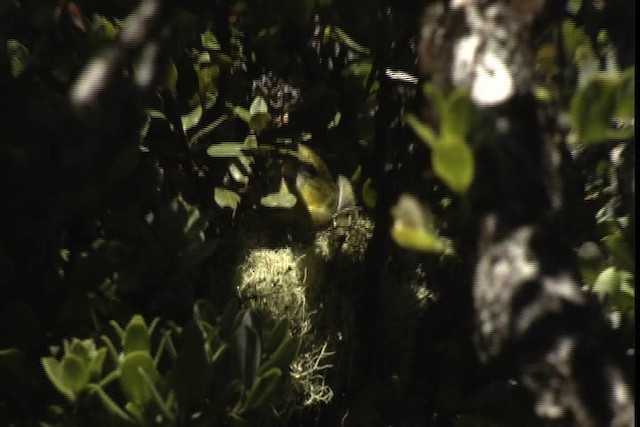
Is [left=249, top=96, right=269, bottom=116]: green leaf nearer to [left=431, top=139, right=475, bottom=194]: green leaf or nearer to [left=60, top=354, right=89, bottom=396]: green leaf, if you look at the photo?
[left=60, top=354, right=89, bottom=396]: green leaf

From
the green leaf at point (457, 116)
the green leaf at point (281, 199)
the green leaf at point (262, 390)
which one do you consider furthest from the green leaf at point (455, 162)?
the green leaf at point (281, 199)

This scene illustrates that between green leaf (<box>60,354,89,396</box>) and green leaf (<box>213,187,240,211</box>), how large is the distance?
39 cm

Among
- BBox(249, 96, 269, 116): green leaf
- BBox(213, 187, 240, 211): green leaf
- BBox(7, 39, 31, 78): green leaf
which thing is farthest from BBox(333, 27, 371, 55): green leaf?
BBox(7, 39, 31, 78): green leaf

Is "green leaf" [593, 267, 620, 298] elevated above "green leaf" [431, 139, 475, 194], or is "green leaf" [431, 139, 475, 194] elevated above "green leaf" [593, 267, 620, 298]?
"green leaf" [431, 139, 475, 194]

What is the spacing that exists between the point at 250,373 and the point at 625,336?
0.43 metres

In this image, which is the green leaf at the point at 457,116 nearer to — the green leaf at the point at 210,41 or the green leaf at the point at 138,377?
the green leaf at the point at 138,377

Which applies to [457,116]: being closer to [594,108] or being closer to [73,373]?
[594,108]

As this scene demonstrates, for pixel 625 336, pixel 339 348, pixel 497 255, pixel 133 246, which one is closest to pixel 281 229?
pixel 339 348

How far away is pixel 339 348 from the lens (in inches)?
51.0

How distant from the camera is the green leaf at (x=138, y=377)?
0.92 m

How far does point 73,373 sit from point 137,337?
0.08 metres

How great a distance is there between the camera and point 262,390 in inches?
38.0

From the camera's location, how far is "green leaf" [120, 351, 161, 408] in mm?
922

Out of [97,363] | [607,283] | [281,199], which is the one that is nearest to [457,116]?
[607,283]
